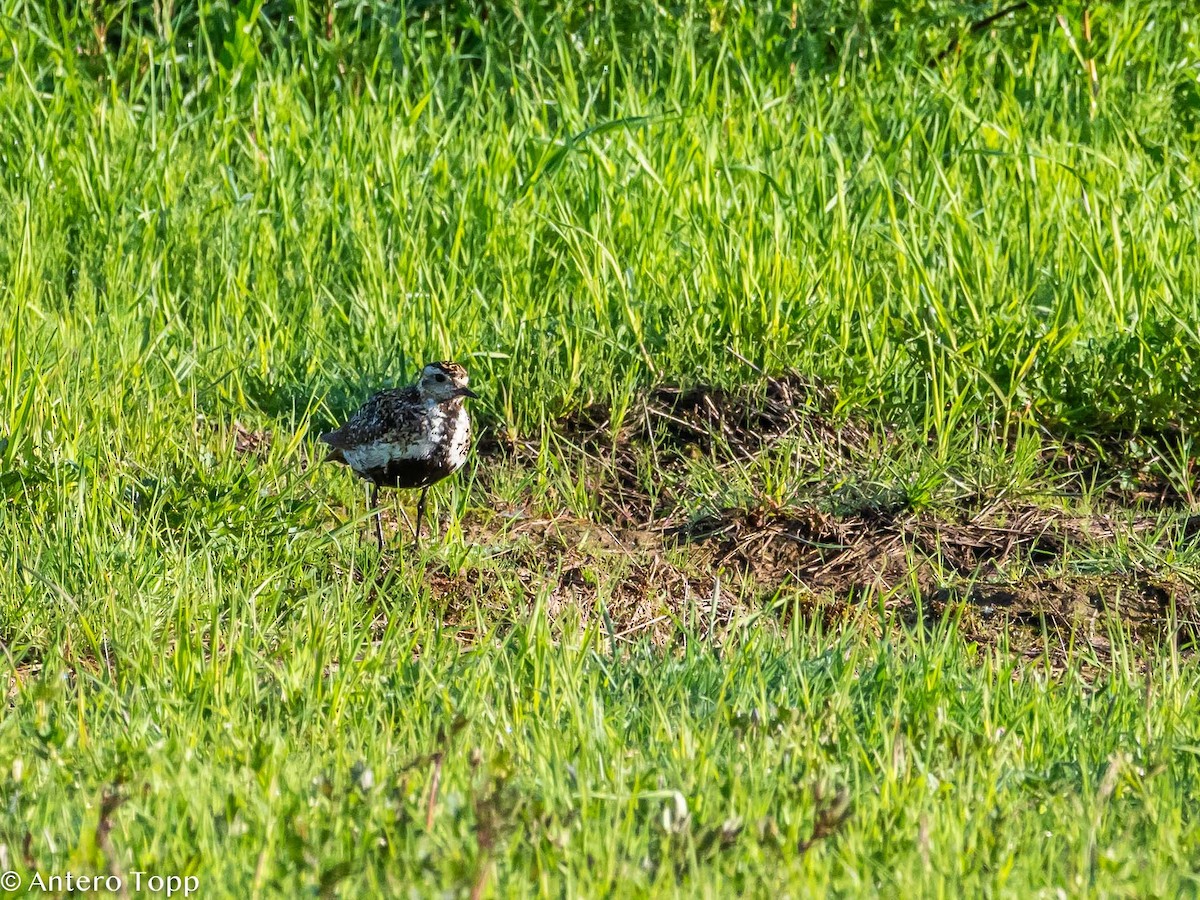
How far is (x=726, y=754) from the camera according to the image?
145 inches

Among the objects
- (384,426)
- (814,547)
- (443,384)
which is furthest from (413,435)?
(814,547)

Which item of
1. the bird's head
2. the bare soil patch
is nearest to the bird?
the bird's head

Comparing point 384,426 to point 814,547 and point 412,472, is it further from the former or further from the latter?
point 814,547

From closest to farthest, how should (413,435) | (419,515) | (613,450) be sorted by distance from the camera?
(413,435) < (419,515) < (613,450)

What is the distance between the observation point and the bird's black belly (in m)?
4.98

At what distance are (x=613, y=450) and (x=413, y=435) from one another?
3.15ft

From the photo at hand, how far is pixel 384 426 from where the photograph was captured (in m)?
4.97

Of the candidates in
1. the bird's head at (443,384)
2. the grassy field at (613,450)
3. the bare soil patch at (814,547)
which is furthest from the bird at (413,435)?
the bare soil patch at (814,547)

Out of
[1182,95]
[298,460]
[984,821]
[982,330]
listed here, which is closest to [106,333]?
[298,460]

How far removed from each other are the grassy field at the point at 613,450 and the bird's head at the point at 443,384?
0.45m

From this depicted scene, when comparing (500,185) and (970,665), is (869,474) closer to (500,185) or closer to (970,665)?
(970,665)

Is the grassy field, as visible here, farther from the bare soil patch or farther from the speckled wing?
the speckled wing

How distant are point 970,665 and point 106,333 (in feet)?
11.6

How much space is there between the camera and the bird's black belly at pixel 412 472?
498 cm
